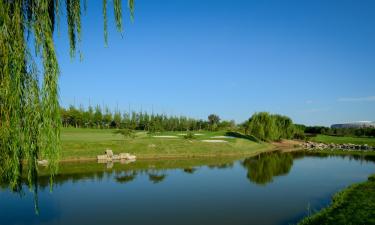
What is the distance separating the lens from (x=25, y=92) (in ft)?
17.7

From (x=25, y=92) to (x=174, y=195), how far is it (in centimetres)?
1542

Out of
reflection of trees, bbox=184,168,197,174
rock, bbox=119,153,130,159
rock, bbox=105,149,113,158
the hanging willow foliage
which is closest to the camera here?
the hanging willow foliage

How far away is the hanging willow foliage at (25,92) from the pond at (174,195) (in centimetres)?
284

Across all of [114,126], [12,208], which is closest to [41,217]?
[12,208]

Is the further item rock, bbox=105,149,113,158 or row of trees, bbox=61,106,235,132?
row of trees, bbox=61,106,235,132

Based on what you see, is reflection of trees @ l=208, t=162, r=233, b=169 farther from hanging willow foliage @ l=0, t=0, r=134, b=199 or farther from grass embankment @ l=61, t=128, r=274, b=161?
hanging willow foliage @ l=0, t=0, r=134, b=199

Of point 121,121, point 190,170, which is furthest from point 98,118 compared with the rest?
point 190,170

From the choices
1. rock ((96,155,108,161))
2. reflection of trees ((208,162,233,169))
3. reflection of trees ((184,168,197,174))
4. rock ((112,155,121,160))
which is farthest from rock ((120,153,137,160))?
reflection of trees ((208,162,233,169))

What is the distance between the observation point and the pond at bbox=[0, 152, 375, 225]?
14.6 meters

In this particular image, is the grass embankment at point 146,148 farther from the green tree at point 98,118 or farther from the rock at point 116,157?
the green tree at point 98,118

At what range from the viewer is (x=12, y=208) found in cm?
1571

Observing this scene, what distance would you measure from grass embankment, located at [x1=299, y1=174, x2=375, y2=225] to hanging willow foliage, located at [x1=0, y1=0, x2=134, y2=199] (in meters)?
11.5

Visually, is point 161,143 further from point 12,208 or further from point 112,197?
point 12,208

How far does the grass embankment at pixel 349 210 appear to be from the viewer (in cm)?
1240
